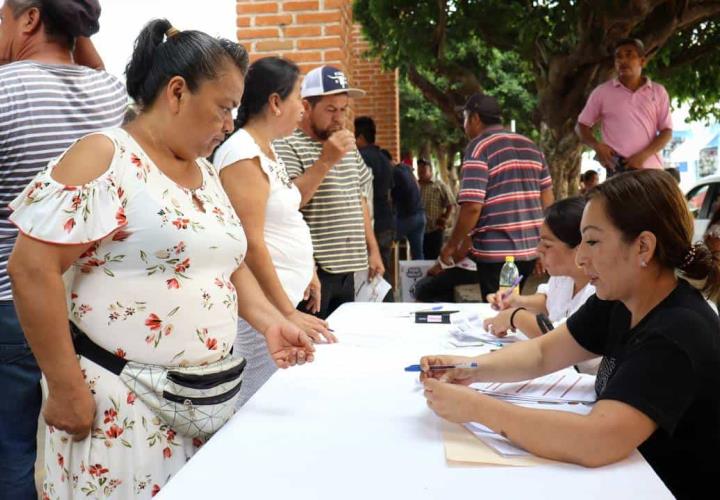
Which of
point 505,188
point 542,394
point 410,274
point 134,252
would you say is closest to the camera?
point 134,252

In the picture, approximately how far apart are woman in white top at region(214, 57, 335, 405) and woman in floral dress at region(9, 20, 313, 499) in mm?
632

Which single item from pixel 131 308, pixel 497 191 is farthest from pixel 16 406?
pixel 497 191

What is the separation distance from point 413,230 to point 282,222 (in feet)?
16.9

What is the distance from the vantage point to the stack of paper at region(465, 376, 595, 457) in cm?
141

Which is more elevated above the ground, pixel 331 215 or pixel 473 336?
pixel 331 215

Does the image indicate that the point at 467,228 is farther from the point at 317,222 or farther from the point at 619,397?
the point at 619,397

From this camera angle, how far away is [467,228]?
13.6 feet

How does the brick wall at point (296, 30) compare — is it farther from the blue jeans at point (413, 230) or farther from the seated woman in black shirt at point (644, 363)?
the blue jeans at point (413, 230)

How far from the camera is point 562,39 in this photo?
27.7 ft

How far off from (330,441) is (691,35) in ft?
29.4

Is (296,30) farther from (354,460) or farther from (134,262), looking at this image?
(354,460)

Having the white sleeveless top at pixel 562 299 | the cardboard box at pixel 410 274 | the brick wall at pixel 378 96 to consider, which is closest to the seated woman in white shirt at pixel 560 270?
the white sleeveless top at pixel 562 299

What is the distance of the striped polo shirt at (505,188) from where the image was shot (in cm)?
404

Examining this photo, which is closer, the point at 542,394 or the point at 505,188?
the point at 542,394
